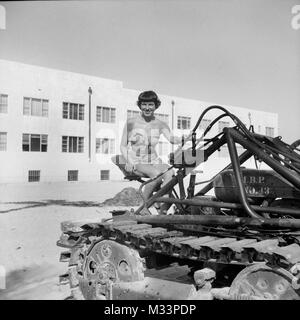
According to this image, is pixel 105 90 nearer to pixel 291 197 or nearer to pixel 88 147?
pixel 88 147

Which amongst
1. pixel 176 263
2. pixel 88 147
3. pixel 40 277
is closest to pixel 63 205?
pixel 40 277

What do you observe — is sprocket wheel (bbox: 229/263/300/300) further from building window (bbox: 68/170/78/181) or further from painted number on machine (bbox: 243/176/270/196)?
building window (bbox: 68/170/78/181)

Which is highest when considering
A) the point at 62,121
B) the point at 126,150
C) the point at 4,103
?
the point at 4,103

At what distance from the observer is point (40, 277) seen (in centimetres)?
732

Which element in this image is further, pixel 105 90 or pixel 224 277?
pixel 105 90

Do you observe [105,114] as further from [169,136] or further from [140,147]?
[169,136]

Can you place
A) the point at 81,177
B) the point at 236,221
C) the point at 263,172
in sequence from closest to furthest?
1. the point at 236,221
2. the point at 263,172
3. the point at 81,177

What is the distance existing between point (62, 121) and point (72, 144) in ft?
6.25

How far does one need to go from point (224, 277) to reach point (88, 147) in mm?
29636

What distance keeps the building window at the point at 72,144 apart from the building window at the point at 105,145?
1.42 metres

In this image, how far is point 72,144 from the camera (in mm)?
33562

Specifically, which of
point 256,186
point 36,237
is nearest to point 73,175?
point 36,237

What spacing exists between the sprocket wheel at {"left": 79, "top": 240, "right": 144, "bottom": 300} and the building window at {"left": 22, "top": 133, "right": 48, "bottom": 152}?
26.6 meters

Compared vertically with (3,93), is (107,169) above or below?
below
